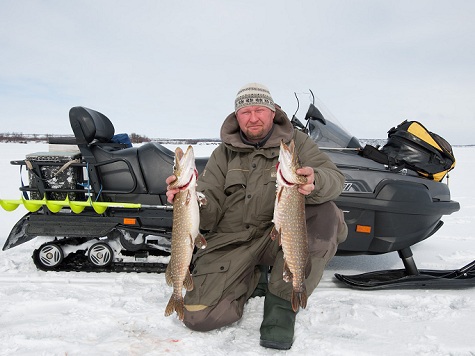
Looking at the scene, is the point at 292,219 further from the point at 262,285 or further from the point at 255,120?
the point at 262,285

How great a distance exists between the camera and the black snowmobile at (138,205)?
348cm

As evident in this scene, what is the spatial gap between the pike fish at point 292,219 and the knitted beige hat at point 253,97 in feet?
2.48

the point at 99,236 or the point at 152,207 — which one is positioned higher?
the point at 152,207

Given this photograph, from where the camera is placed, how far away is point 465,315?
276cm

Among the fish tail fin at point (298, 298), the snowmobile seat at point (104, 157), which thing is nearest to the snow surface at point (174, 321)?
the fish tail fin at point (298, 298)

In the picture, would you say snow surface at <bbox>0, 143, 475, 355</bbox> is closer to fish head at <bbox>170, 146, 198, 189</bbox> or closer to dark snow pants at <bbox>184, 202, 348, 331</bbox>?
dark snow pants at <bbox>184, 202, 348, 331</bbox>

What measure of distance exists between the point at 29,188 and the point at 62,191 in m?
0.33

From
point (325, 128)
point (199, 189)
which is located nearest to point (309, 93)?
point (325, 128)

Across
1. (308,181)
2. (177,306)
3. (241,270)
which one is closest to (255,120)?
(308,181)

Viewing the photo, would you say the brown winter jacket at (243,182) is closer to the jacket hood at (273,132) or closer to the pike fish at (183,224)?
the jacket hood at (273,132)

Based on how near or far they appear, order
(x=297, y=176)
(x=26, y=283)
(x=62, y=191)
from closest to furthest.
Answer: (x=297, y=176)
(x=26, y=283)
(x=62, y=191)

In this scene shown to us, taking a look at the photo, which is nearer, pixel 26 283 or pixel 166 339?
pixel 166 339

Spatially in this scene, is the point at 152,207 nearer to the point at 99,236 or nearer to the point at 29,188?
the point at 99,236

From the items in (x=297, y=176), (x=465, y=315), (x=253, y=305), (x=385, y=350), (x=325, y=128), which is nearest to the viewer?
(x=297, y=176)
